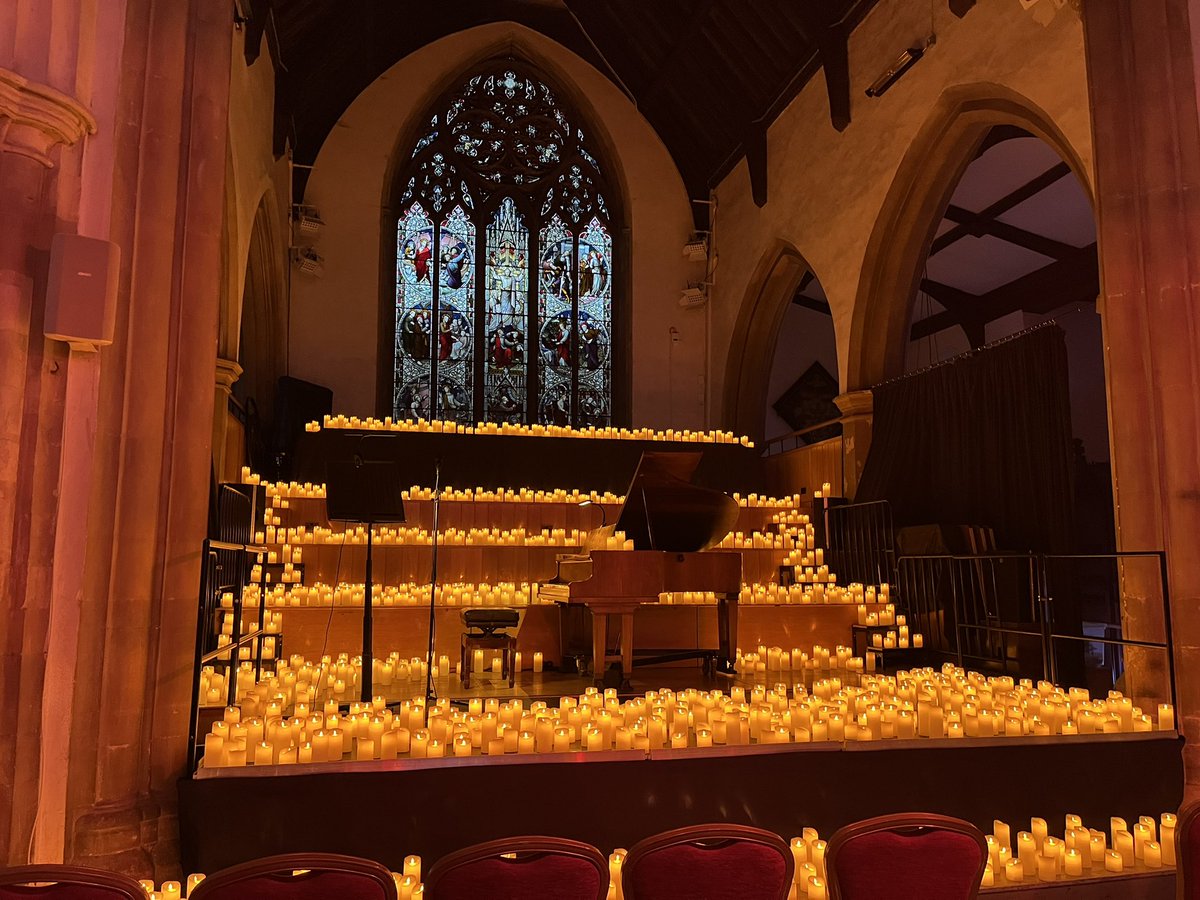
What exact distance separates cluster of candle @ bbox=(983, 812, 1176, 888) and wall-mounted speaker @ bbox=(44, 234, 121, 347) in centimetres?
398

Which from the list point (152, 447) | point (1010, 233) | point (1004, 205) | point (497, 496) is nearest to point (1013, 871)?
point (152, 447)

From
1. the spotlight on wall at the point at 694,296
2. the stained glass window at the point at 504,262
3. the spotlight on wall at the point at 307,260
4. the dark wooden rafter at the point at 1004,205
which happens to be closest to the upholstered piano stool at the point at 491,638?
the dark wooden rafter at the point at 1004,205

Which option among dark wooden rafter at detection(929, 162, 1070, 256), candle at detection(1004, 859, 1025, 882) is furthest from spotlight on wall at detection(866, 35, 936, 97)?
candle at detection(1004, 859, 1025, 882)

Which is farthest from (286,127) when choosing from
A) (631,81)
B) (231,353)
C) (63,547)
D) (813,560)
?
(63,547)

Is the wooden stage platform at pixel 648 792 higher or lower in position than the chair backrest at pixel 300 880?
lower

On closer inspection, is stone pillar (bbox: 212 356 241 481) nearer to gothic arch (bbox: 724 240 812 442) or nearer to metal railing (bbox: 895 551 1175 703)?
metal railing (bbox: 895 551 1175 703)

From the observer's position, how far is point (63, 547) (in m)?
3.62

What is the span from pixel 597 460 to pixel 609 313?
16.4 feet

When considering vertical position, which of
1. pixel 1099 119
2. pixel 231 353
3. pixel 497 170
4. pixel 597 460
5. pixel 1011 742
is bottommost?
pixel 1011 742

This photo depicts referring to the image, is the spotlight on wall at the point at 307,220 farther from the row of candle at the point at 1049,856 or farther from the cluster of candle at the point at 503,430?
the row of candle at the point at 1049,856

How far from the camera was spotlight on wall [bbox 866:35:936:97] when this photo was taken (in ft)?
28.8

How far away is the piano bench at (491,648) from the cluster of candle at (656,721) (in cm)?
108

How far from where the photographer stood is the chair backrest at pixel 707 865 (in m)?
2.08

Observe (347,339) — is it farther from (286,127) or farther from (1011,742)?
(1011,742)
